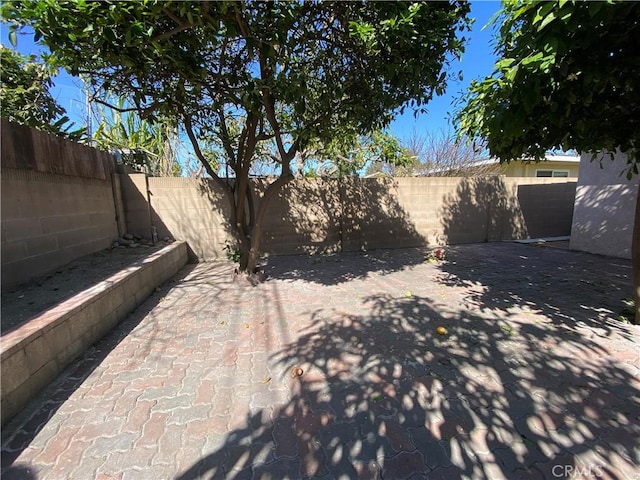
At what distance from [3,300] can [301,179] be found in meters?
5.49

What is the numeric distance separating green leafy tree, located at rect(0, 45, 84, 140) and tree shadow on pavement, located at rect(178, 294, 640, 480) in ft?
22.5

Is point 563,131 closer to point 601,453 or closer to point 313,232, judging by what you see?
point 601,453

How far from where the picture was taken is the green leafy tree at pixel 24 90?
220 inches

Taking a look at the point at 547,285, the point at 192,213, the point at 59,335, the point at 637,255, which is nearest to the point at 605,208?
the point at 547,285

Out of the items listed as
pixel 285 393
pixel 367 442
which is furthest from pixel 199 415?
pixel 367 442

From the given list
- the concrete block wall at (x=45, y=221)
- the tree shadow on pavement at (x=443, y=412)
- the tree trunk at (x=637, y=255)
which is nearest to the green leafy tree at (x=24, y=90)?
the concrete block wall at (x=45, y=221)

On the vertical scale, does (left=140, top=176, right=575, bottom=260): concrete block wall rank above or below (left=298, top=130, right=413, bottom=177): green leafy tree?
below

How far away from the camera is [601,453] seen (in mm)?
1696

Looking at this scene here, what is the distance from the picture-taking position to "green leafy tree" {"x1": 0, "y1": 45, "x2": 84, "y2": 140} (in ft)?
18.3

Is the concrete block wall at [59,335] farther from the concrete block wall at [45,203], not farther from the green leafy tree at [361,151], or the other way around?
the green leafy tree at [361,151]

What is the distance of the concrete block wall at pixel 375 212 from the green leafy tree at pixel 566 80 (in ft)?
14.8

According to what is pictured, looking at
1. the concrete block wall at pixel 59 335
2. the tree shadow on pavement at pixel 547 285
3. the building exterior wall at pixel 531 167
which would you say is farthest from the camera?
the building exterior wall at pixel 531 167

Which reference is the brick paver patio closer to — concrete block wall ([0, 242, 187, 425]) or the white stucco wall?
concrete block wall ([0, 242, 187, 425])

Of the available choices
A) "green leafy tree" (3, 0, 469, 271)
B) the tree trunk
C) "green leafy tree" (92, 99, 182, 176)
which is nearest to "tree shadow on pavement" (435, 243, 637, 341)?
the tree trunk
